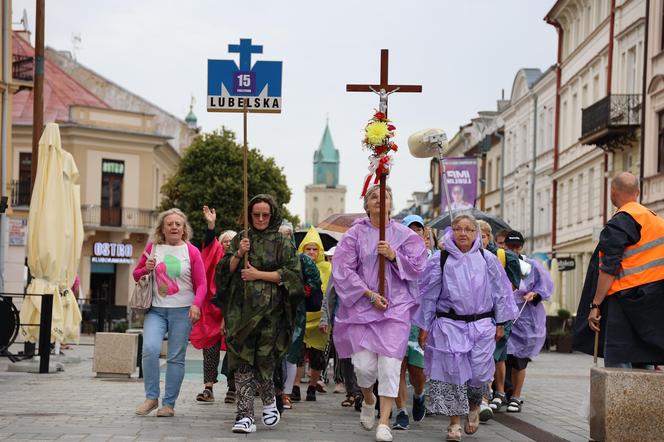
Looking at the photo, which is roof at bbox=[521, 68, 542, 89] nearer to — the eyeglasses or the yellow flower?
the yellow flower

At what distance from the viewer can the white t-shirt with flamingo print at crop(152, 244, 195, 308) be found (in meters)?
10.4

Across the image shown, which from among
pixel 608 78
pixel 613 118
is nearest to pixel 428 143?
pixel 613 118

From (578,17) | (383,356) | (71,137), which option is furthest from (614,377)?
(71,137)

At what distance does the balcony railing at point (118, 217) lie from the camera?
55.4m

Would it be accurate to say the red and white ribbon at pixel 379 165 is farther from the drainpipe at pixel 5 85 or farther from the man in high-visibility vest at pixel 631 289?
the drainpipe at pixel 5 85

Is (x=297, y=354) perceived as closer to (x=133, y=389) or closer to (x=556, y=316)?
(x=133, y=389)

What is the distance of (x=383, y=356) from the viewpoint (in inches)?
378

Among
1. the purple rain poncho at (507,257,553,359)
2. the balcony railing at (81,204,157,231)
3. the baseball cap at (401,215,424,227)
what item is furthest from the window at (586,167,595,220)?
the baseball cap at (401,215,424,227)

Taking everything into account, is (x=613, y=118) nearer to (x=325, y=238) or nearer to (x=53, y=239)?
(x=325, y=238)

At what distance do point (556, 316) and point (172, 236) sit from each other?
22895 mm

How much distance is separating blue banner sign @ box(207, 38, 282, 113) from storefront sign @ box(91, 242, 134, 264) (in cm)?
4364

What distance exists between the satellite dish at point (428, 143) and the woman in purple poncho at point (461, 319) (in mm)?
3083

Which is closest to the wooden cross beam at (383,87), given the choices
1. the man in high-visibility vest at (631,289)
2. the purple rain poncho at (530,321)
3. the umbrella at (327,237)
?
the man in high-visibility vest at (631,289)

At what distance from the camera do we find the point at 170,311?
1047 cm
